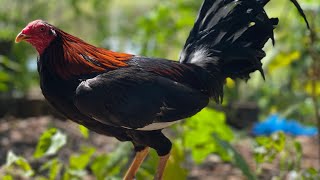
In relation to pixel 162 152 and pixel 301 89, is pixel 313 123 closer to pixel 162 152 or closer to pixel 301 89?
pixel 301 89

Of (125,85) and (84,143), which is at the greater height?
(125,85)

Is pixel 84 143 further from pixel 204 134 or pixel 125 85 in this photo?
pixel 125 85

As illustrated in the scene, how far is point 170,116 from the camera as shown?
2219 mm

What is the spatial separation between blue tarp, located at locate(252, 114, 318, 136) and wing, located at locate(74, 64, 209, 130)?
8.73 ft

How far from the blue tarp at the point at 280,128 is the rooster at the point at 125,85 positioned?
2.42 metres

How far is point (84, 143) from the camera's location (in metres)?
4.69

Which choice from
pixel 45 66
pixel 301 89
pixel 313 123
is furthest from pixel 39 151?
pixel 301 89

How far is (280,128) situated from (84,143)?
1424mm

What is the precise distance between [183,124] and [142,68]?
142 centimetres

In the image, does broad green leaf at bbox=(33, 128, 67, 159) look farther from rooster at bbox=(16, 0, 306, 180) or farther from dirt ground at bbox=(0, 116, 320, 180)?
dirt ground at bbox=(0, 116, 320, 180)

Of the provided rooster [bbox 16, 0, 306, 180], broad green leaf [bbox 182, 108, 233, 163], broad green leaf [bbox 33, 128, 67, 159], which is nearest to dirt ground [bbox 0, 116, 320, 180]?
broad green leaf [bbox 182, 108, 233, 163]

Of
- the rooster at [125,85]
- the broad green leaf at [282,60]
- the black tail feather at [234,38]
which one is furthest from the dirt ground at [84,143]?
the rooster at [125,85]

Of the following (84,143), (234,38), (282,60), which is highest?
(234,38)

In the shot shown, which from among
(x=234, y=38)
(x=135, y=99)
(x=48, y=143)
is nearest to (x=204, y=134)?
(x=48, y=143)
